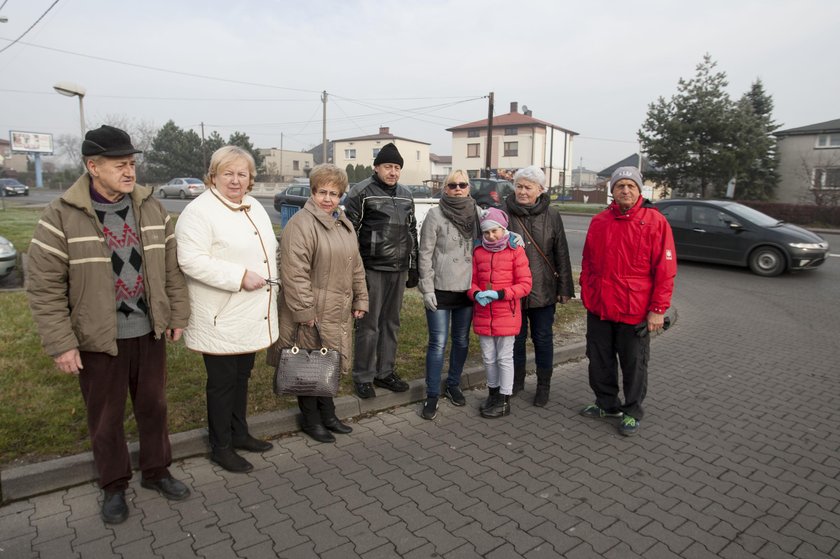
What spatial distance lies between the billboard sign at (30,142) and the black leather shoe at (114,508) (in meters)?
77.5

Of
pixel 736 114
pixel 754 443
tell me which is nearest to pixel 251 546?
pixel 754 443

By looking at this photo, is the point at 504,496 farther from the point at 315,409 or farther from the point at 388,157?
the point at 388,157

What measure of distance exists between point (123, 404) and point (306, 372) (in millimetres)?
1093

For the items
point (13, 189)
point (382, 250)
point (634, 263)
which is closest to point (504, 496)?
point (634, 263)

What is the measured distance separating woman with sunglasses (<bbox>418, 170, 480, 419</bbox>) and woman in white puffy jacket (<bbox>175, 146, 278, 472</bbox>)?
130 centimetres

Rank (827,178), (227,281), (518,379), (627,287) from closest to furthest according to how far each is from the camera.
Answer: (227,281) → (627,287) → (518,379) → (827,178)

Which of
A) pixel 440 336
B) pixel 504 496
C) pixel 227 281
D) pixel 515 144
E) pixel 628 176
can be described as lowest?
pixel 504 496

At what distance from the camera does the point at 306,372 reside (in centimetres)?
372

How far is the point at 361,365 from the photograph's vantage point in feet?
15.1

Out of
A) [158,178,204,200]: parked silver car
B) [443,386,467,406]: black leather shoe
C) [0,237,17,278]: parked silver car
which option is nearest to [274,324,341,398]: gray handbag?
[443,386,467,406]: black leather shoe

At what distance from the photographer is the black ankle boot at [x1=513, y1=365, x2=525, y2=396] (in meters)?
4.97

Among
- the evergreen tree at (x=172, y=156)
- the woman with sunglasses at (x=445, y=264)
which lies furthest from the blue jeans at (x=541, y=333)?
the evergreen tree at (x=172, y=156)

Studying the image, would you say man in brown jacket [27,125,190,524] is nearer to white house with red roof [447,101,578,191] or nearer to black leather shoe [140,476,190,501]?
black leather shoe [140,476,190,501]

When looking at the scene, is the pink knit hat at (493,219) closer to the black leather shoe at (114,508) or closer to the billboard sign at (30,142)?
the black leather shoe at (114,508)
